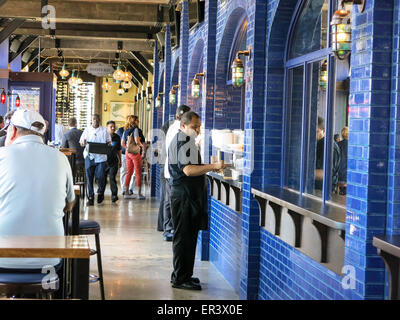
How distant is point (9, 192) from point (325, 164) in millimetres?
2306

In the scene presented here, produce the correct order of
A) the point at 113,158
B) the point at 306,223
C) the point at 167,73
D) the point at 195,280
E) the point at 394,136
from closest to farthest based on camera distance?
1. the point at 394,136
2. the point at 306,223
3. the point at 195,280
4. the point at 113,158
5. the point at 167,73

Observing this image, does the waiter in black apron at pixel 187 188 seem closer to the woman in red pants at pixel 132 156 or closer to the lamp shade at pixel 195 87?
the lamp shade at pixel 195 87

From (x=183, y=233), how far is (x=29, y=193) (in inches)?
101

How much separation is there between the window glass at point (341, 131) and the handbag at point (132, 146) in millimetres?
8579

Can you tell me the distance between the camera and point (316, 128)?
16.8ft

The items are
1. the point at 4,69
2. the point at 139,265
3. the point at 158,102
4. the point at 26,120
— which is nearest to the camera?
the point at 26,120

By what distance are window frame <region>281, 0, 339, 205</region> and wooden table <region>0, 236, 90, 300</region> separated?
82.2 inches

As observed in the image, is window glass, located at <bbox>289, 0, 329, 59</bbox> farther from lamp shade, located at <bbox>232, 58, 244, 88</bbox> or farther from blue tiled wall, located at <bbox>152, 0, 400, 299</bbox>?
lamp shade, located at <bbox>232, 58, 244, 88</bbox>

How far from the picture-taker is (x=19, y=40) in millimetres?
18734

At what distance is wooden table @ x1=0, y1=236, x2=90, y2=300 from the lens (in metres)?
3.05

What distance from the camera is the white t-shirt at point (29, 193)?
12.0 ft

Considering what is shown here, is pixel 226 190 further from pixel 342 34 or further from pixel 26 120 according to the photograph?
pixel 342 34

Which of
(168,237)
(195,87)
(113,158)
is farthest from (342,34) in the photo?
(113,158)

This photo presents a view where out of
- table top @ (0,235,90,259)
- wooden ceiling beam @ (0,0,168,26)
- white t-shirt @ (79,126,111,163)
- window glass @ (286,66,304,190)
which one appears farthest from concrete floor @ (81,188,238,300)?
wooden ceiling beam @ (0,0,168,26)
